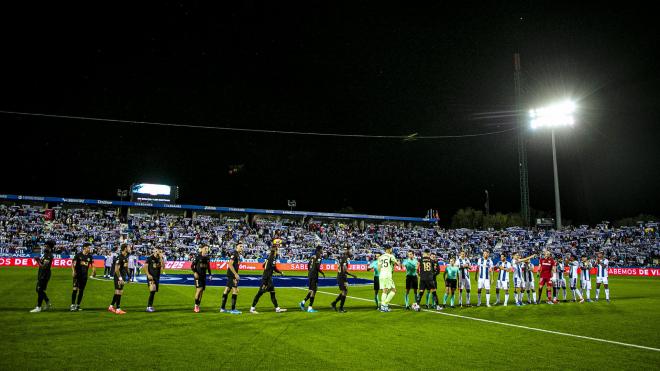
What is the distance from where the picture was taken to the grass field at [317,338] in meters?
8.48

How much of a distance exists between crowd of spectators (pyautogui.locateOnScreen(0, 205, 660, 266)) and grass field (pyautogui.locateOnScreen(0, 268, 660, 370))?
95.5 feet

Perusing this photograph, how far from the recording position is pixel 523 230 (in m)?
61.5

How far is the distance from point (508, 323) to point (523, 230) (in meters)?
51.8

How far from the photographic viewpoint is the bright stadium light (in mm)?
44438

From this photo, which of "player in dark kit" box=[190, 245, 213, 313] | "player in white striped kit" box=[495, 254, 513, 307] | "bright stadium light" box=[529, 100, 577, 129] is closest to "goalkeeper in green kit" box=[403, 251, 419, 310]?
"player in white striped kit" box=[495, 254, 513, 307]

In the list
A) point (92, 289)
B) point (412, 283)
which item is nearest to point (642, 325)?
point (412, 283)

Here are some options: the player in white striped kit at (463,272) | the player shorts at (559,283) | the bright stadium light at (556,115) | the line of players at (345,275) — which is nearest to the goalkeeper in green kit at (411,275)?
the line of players at (345,275)

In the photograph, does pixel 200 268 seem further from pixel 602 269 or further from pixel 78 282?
pixel 602 269

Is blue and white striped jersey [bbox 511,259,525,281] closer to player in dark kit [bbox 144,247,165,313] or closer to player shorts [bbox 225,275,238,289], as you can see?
player shorts [bbox 225,275,238,289]

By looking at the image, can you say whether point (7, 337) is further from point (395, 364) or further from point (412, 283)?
point (412, 283)

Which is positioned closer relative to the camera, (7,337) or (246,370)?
(246,370)

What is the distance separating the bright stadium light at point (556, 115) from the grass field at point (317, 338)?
3149 centimetres

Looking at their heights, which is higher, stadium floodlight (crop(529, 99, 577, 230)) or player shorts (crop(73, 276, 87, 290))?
stadium floodlight (crop(529, 99, 577, 230))

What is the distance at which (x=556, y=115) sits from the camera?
4509cm
